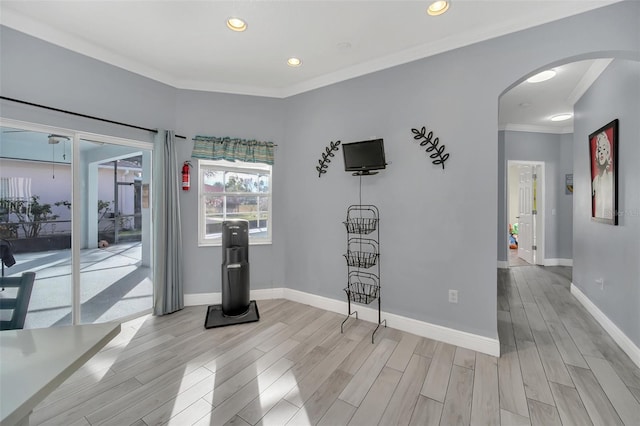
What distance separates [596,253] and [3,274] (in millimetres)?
5852

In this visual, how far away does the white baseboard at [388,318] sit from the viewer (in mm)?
2387

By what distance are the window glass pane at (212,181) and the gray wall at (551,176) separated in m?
5.38

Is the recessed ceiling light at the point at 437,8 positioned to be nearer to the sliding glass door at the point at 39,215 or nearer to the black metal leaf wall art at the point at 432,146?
the black metal leaf wall art at the point at 432,146

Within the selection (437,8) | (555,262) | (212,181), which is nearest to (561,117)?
(555,262)

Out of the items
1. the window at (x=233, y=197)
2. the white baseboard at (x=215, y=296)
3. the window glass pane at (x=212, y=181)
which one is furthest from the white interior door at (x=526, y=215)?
the window glass pane at (x=212, y=181)

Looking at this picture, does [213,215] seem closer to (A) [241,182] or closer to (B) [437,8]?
(A) [241,182]

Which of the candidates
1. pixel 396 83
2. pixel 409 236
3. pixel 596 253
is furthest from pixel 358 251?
pixel 596 253

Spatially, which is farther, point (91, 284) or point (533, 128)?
point (533, 128)

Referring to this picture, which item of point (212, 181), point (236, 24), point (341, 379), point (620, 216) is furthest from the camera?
point (212, 181)

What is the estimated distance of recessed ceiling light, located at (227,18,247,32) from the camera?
229 centimetres

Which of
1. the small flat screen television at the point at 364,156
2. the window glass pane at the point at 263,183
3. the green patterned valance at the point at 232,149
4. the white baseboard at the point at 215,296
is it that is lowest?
the white baseboard at the point at 215,296

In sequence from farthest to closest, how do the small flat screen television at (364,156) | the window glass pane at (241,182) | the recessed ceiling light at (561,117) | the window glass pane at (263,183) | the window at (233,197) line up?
the recessed ceiling light at (561,117), the window glass pane at (263,183), the window glass pane at (241,182), the window at (233,197), the small flat screen television at (364,156)

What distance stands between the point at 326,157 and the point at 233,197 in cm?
137

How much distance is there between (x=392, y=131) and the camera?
283 centimetres
